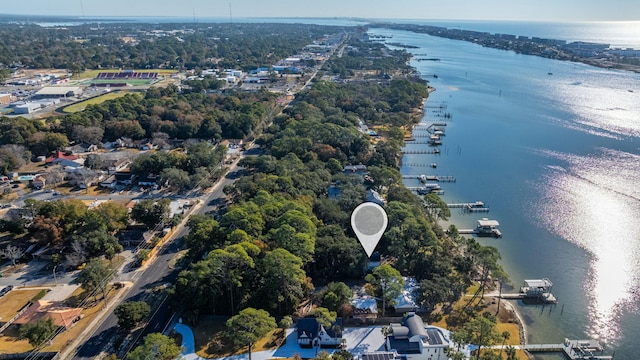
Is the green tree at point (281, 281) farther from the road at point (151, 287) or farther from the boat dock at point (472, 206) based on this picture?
the boat dock at point (472, 206)

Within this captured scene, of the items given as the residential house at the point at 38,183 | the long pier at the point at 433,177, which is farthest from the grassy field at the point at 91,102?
the long pier at the point at 433,177

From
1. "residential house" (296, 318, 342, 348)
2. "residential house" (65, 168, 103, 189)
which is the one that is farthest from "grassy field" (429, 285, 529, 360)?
"residential house" (65, 168, 103, 189)

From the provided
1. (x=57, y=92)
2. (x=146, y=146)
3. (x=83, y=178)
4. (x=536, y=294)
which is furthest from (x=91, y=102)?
(x=536, y=294)

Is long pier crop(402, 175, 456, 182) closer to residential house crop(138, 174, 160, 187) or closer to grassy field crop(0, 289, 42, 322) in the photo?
residential house crop(138, 174, 160, 187)

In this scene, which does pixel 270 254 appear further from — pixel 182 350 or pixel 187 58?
pixel 187 58

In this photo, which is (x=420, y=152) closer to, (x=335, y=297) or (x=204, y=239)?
(x=204, y=239)

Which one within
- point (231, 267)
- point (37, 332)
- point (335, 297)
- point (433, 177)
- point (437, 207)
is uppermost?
point (231, 267)
